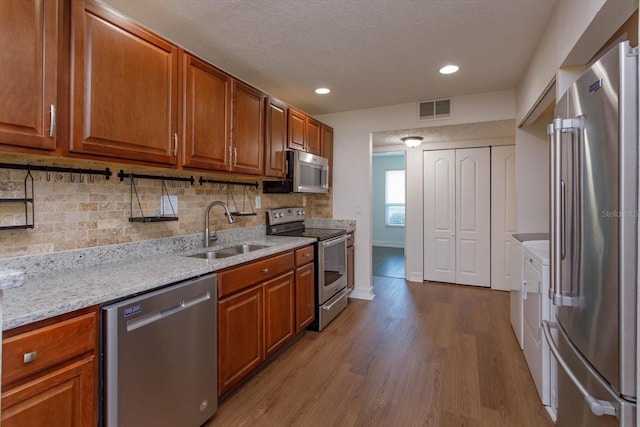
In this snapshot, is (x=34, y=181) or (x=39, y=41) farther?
(x=34, y=181)

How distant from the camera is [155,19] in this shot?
2055 millimetres

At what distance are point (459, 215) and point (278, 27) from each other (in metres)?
3.64

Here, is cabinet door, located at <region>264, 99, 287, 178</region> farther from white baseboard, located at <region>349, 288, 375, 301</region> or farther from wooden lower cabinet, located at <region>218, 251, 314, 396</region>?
white baseboard, located at <region>349, 288, 375, 301</region>

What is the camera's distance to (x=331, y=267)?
3.54 m

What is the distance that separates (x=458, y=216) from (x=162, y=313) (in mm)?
4215

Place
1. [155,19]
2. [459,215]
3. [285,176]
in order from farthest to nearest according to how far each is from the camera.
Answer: [459,215]
[285,176]
[155,19]

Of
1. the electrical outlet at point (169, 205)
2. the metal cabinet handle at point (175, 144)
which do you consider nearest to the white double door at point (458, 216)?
the electrical outlet at point (169, 205)

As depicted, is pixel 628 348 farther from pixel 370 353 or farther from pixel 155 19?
pixel 155 19

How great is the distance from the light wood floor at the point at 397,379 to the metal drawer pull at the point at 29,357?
1.09 m

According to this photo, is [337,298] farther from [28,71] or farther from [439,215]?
[28,71]

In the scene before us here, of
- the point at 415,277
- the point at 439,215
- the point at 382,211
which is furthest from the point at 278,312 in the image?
the point at 382,211

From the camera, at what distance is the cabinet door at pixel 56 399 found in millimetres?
1041

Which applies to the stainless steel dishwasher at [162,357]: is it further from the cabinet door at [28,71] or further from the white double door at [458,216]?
the white double door at [458,216]

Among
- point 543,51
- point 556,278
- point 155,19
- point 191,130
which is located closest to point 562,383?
point 556,278
